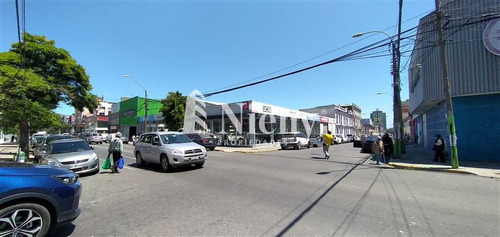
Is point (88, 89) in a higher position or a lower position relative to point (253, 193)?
higher

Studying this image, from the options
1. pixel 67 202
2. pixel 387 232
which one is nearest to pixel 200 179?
pixel 67 202

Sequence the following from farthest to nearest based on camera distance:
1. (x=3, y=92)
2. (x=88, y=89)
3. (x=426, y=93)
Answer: (x=88, y=89) → (x=426, y=93) → (x=3, y=92)

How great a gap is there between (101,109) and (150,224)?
92.3m

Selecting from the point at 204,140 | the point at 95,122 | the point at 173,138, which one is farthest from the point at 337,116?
the point at 95,122

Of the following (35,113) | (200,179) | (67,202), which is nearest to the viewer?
(67,202)

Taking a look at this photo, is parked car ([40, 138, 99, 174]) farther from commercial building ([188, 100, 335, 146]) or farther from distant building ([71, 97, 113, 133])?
distant building ([71, 97, 113, 133])

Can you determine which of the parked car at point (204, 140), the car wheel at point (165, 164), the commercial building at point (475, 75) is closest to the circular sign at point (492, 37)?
the commercial building at point (475, 75)

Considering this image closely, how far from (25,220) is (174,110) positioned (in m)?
28.6

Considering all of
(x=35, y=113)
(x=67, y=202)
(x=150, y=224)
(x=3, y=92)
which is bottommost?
(x=150, y=224)

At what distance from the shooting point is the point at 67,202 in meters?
4.07

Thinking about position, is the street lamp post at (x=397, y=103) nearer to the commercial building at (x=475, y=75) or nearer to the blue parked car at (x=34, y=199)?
the commercial building at (x=475, y=75)

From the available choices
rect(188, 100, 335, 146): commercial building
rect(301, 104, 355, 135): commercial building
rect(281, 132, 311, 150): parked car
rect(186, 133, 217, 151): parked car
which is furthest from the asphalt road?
rect(301, 104, 355, 135): commercial building

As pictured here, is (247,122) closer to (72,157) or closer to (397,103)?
(397,103)

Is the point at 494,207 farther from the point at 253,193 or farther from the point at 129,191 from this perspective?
the point at 129,191
